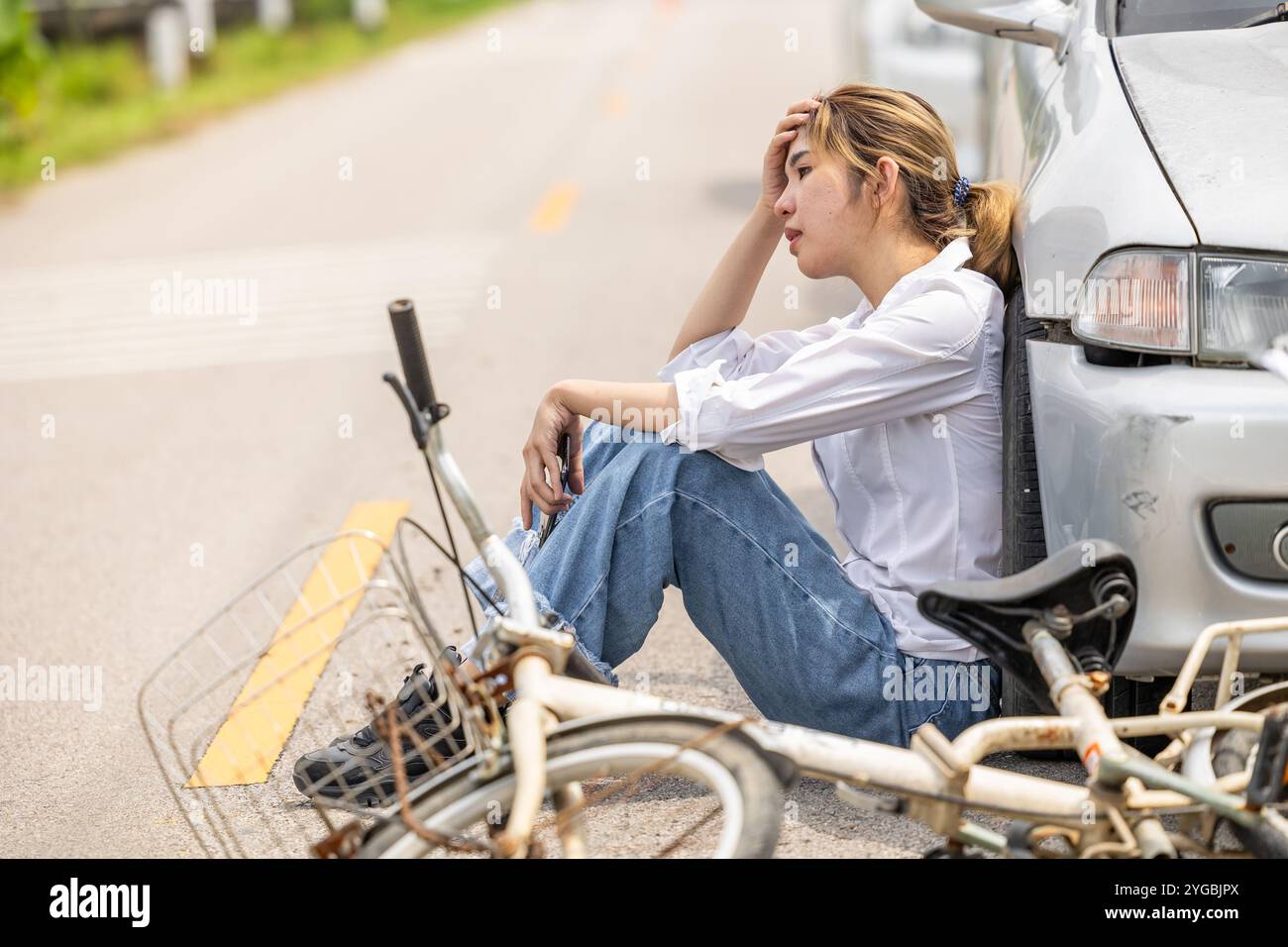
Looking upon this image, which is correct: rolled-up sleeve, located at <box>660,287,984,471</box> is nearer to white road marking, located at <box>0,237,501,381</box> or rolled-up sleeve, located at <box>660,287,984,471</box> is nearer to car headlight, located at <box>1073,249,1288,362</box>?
car headlight, located at <box>1073,249,1288,362</box>

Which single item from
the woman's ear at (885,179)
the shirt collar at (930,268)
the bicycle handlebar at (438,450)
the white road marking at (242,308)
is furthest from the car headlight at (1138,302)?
the white road marking at (242,308)

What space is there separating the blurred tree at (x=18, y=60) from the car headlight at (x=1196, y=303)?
12449 millimetres

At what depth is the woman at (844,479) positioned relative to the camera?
114 inches

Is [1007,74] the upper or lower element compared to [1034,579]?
upper

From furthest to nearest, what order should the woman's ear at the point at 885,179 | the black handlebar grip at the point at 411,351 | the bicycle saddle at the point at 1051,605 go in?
1. the woman's ear at the point at 885,179
2. the bicycle saddle at the point at 1051,605
3. the black handlebar grip at the point at 411,351

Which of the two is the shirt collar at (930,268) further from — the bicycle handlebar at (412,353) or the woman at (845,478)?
the bicycle handlebar at (412,353)

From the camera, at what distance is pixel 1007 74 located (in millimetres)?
4508

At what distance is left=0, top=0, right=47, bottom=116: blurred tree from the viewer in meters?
13.1

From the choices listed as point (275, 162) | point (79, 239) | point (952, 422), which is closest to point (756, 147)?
point (275, 162)

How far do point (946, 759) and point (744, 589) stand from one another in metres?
0.85

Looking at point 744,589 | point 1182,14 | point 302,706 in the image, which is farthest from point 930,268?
point 302,706

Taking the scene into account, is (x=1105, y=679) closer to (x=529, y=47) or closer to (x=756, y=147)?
(x=756, y=147)

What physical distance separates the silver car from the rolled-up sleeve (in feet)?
0.50
